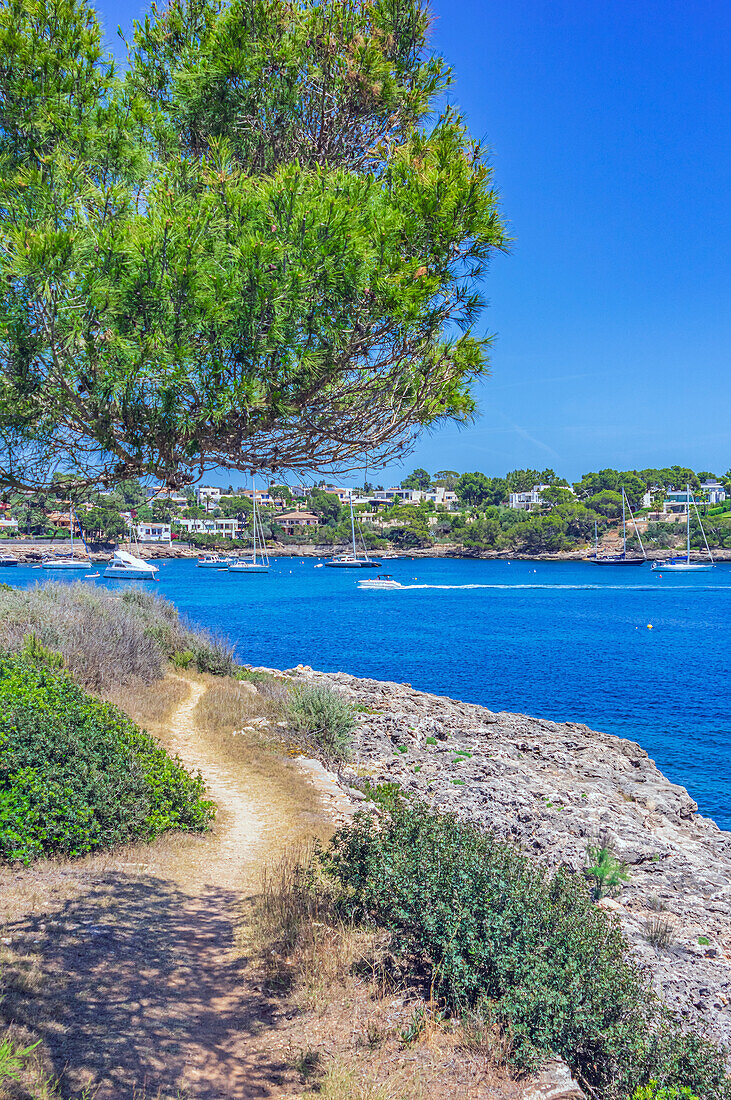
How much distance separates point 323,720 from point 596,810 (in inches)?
186

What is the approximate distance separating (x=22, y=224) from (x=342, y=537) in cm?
13679

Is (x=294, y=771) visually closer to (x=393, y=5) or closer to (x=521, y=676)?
(x=393, y=5)

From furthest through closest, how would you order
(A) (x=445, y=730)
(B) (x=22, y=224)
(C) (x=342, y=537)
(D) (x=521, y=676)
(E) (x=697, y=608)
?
(C) (x=342, y=537) < (E) (x=697, y=608) < (D) (x=521, y=676) < (A) (x=445, y=730) < (B) (x=22, y=224)

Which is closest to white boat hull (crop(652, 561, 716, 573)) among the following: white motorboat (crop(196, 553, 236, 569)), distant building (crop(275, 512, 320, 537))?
white motorboat (crop(196, 553, 236, 569))

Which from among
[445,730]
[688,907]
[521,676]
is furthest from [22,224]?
[521,676]

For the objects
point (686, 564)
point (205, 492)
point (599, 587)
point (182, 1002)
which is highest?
point (205, 492)

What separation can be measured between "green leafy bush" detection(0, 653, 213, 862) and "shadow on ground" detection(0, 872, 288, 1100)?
64 cm

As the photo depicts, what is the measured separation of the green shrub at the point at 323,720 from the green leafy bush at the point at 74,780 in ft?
13.0

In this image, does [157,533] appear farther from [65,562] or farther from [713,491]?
[713,491]

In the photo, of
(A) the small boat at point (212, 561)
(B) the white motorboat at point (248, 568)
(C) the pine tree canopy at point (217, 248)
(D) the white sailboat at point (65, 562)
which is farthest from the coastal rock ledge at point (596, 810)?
(A) the small boat at point (212, 561)

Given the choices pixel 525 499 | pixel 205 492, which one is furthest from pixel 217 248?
pixel 525 499

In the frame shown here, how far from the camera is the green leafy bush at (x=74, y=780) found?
598cm

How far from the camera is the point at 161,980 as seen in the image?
468 centimetres

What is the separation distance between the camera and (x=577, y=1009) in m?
4.10
